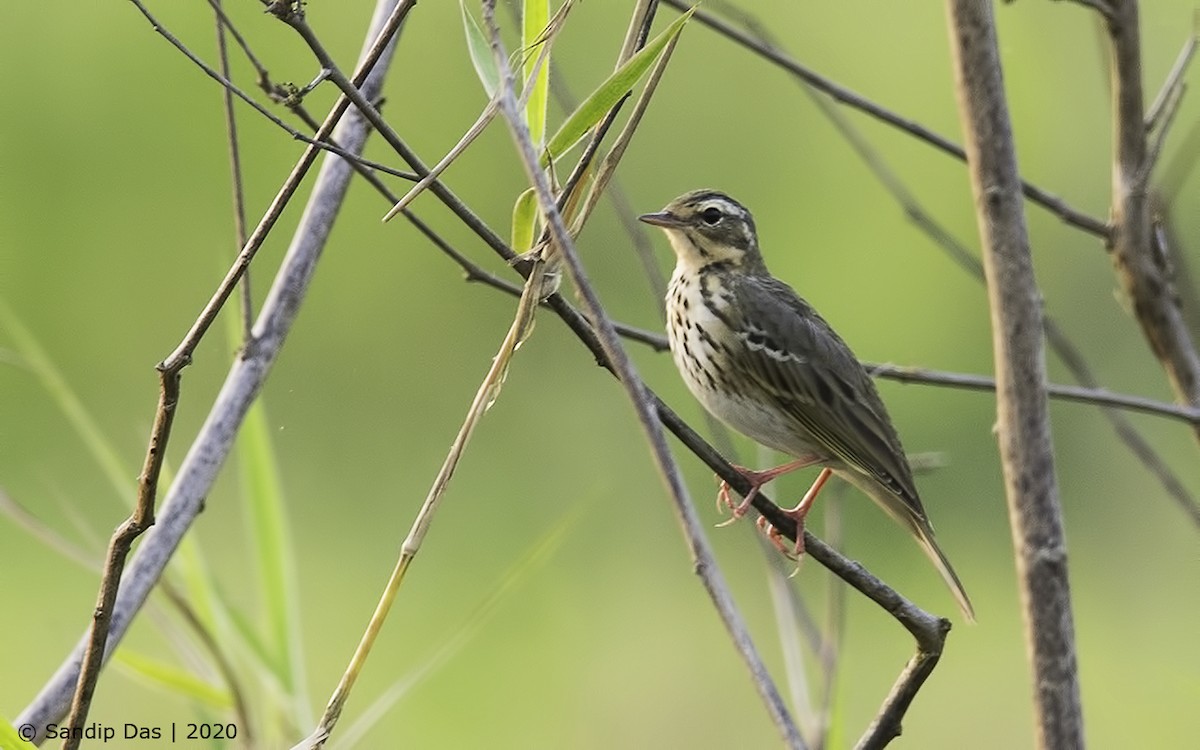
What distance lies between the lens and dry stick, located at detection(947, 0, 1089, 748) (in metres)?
1.34

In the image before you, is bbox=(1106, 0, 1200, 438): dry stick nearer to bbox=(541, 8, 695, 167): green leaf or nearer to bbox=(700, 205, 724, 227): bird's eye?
bbox=(541, 8, 695, 167): green leaf

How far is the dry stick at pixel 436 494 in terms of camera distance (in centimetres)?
132

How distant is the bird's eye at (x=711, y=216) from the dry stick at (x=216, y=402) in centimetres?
139

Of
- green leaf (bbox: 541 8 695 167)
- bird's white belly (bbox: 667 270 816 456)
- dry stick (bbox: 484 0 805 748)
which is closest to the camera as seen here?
dry stick (bbox: 484 0 805 748)

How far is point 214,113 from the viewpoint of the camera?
7.52m

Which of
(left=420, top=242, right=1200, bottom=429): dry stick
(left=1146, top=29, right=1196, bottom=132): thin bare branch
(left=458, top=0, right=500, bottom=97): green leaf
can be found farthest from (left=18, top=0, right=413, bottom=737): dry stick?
(left=1146, top=29, right=1196, bottom=132): thin bare branch

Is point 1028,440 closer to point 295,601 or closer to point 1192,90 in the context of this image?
point 295,601

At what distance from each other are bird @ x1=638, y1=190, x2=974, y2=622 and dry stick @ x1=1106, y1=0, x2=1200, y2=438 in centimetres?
82

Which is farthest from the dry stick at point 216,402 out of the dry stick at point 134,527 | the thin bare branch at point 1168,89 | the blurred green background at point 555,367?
the blurred green background at point 555,367

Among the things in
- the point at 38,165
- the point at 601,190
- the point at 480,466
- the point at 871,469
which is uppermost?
the point at 38,165

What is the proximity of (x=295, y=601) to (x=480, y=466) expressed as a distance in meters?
5.06

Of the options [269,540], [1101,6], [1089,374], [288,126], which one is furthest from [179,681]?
[1101,6]

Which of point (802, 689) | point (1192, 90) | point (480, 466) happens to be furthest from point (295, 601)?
point (1192, 90)

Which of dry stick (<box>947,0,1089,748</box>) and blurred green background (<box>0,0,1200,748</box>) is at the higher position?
blurred green background (<box>0,0,1200,748</box>)
